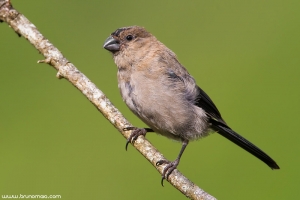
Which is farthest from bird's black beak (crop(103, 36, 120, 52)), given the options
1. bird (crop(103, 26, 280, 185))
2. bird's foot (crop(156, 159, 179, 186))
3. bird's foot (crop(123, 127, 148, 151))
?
bird's foot (crop(156, 159, 179, 186))

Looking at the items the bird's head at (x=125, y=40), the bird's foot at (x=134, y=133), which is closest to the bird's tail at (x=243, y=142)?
the bird's foot at (x=134, y=133)

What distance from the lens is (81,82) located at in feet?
17.3

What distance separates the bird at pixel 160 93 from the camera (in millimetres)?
5496

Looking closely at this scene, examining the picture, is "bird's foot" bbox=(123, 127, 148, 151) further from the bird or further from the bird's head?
the bird's head

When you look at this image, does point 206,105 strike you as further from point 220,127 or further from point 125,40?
point 125,40

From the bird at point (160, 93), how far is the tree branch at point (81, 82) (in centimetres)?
15

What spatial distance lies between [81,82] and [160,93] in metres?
0.77

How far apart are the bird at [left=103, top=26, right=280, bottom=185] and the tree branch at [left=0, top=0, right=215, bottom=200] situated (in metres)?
0.15

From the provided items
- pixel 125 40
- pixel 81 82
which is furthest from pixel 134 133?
pixel 125 40

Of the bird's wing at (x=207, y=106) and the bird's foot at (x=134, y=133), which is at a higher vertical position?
the bird's wing at (x=207, y=106)

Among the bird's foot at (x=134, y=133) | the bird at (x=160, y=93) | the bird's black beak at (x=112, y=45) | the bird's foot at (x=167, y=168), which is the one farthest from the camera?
the bird's black beak at (x=112, y=45)

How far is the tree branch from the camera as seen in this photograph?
5.01 m

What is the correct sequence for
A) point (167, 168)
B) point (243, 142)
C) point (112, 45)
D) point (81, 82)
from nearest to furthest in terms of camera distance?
point (167, 168), point (81, 82), point (112, 45), point (243, 142)

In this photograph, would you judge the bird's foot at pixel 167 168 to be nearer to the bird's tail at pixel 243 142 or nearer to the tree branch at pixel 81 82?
the tree branch at pixel 81 82
